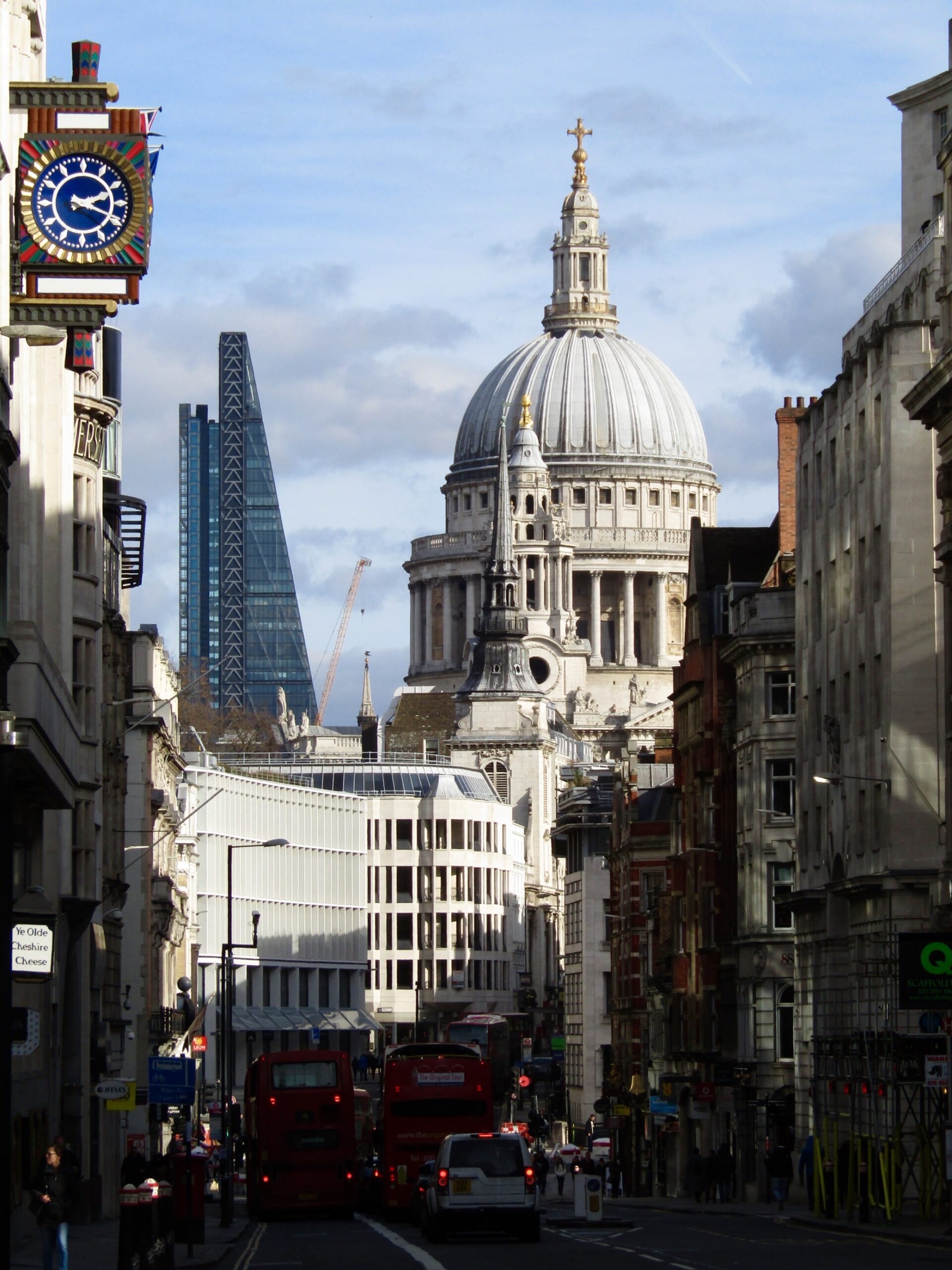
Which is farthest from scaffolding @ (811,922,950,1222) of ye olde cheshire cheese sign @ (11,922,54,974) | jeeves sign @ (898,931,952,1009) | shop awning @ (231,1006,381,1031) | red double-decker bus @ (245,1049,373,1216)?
shop awning @ (231,1006,381,1031)

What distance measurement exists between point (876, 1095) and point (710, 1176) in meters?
20.8

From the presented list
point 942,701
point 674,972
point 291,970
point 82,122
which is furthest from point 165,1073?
point 291,970

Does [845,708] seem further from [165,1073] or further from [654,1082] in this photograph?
[654,1082]

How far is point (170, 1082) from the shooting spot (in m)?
48.4

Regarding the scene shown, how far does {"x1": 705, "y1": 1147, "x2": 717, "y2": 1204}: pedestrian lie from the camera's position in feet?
259

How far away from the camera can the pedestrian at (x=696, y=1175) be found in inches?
3132

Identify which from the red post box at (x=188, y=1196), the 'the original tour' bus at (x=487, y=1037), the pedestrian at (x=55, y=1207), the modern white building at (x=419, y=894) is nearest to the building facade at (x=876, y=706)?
the red post box at (x=188, y=1196)

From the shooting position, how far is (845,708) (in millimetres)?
71750

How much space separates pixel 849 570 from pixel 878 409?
5144mm

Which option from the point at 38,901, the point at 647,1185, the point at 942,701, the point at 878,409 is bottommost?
the point at 647,1185

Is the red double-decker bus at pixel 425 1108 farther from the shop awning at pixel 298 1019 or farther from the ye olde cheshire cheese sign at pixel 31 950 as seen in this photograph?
the shop awning at pixel 298 1019

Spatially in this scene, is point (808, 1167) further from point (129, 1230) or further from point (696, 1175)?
point (129, 1230)

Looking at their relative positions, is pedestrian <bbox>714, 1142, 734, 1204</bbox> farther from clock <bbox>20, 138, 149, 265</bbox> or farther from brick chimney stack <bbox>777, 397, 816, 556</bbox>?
clock <bbox>20, 138, 149, 265</bbox>

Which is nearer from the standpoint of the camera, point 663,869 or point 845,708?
point 845,708
